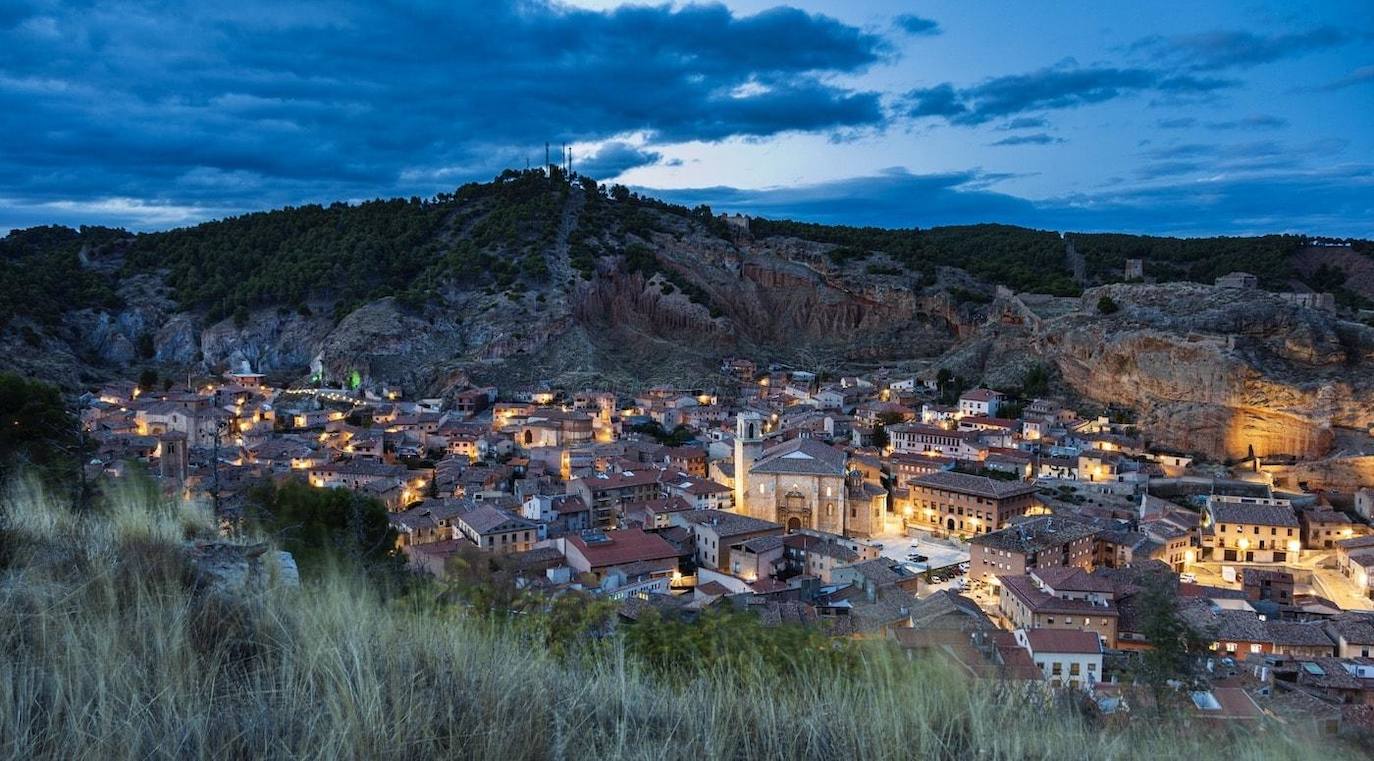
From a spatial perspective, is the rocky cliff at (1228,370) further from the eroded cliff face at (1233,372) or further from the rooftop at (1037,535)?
the rooftop at (1037,535)

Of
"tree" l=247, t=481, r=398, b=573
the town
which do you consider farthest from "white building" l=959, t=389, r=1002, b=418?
"tree" l=247, t=481, r=398, b=573

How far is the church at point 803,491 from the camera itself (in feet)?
69.8

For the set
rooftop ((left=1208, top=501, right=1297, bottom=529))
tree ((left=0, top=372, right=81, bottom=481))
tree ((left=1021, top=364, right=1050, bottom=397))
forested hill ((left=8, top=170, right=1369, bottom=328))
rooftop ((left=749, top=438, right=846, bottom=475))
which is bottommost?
rooftop ((left=1208, top=501, right=1297, bottom=529))

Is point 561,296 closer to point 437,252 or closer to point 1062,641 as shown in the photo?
point 437,252

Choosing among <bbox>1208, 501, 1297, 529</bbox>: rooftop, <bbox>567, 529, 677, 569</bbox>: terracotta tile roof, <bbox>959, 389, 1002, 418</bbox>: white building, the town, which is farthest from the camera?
<bbox>959, 389, 1002, 418</bbox>: white building

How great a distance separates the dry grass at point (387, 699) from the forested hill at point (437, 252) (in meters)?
42.4

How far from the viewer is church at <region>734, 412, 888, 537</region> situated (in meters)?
21.3

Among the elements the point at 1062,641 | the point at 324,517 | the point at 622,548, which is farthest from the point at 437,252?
the point at 1062,641

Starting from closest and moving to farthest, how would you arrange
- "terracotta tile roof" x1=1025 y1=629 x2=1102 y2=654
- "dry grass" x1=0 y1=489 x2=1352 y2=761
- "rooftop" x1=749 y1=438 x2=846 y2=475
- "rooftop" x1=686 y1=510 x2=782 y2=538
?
"dry grass" x1=0 y1=489 x2=1352 y2=761 < "terracotta tile roof" x1=1025 y1=629 x2=1102 y2=654 < "rooftop" x1=686 y1=510 x2=782 y2=538 < "rooftop" x1=749 y1=438 x2=846 y2=475

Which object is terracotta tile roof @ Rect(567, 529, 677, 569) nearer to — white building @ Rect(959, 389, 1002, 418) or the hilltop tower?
the hilltop tower

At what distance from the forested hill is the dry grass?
4243cm

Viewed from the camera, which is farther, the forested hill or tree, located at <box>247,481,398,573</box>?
the forested hill

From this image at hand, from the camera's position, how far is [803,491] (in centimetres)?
2144

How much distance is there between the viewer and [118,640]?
7.31 ft
